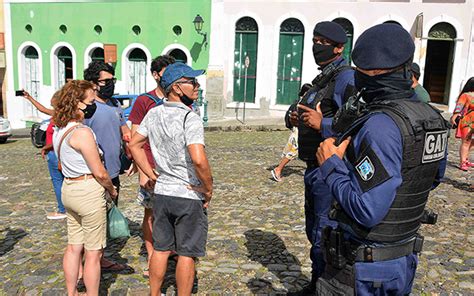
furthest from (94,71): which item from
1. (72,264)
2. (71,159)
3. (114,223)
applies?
(72,264)

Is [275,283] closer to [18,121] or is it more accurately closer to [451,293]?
[451,293]

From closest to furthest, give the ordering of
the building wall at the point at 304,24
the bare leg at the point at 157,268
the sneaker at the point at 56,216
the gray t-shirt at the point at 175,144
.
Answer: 1. the gray t-shirt at the point at 175,144
2. the bare leg at the point at 157,268
3. the sneaker at the point at 56,216
4. the building wall at the point at 304,24

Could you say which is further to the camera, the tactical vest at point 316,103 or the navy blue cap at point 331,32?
the navy blue cap at point 331,32

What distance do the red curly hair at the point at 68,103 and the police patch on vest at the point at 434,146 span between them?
2.58 metres

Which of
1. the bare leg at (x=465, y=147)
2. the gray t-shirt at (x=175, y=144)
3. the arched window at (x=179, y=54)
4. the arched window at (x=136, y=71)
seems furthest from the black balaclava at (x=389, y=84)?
the arched window at (x=136, y=71)

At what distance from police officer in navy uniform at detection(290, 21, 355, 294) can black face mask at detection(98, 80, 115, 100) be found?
181 centimetres

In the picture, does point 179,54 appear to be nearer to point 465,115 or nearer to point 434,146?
point 465,115

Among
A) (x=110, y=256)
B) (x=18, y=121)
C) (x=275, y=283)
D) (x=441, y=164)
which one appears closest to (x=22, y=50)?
(x=18, y=121)

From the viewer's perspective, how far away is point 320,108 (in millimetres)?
3656

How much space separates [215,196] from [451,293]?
3.87 metres

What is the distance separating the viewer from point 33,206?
704cm

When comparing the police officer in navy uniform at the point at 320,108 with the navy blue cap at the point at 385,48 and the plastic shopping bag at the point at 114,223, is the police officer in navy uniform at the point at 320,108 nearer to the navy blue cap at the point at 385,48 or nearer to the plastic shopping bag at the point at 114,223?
the navy blue cap at the point at 385,48

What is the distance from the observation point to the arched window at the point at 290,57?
17359 millimetres

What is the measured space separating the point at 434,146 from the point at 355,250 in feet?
2.16
